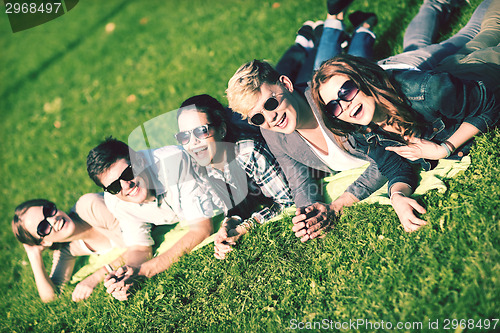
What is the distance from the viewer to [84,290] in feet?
12.7

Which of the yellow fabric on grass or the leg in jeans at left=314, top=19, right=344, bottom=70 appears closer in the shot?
the yellow fabric on grass

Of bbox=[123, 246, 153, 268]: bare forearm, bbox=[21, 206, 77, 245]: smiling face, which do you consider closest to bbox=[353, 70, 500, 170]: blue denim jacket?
bbox=[123, 246, 153, 268]: bare forearm

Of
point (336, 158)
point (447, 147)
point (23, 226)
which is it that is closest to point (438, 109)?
point (447, 147)

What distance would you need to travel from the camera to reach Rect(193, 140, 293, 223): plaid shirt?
3.44 meters

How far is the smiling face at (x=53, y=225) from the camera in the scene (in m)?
3.95

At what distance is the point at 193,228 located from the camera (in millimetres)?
3770

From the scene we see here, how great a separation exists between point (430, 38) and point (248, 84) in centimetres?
231

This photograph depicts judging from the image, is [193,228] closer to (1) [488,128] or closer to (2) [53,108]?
(1) [488,128]

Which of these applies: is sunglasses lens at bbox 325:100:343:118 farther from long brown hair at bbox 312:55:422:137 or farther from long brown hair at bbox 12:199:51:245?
long brown hair at bbox 12:199:51:245

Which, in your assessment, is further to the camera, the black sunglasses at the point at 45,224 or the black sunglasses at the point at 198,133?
the black sunglasses at the point at 45,224

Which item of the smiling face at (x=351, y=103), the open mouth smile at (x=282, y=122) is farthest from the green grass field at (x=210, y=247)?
the open mouth smile at (x=282, y=122)

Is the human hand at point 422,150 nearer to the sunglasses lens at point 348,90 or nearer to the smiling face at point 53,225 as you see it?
the sunglasses lens at point 348,90

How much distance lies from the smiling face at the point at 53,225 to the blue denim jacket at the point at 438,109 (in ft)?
10.3

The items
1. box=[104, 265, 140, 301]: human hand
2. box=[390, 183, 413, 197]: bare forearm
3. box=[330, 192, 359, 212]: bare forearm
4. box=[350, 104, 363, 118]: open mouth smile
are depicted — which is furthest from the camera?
box=[104, 265, 140, 301]: human hand
